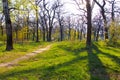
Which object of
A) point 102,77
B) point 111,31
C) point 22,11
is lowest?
point 102,77

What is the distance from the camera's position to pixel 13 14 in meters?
36.6

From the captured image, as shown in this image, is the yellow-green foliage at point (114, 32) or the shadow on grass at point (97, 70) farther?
the yellow-green foliage at point (114, 32)

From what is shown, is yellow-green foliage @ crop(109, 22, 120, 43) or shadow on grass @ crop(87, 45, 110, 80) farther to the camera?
yellow-green foliage @ crop(109, 22, 120, 43)

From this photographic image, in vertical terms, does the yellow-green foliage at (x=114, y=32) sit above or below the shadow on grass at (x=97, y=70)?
above

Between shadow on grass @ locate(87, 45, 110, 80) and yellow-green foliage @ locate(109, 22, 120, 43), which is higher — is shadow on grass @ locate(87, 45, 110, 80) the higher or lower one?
the lower one

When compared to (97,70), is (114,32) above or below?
above

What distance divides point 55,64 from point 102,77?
3.06 m

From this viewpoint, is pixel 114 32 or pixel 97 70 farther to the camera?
pixel 114 32

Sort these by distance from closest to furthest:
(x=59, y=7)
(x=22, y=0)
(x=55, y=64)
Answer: (x=55, y=64) < (x=22, y=0) < (x=59, y=7)

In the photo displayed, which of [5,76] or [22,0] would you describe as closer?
[5,76]

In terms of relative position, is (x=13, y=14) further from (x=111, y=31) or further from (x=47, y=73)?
(x=47, y=73)

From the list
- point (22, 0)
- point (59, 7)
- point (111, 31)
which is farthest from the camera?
point (59, 7)

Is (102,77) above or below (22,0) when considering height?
below

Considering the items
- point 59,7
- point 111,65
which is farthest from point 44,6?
point 111,65
